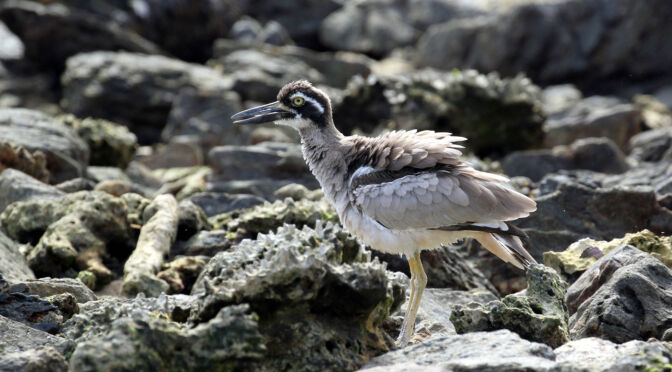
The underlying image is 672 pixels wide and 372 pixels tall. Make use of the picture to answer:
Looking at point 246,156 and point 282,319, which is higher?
point 246,156

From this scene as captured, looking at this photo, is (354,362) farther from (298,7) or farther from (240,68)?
(298,7)

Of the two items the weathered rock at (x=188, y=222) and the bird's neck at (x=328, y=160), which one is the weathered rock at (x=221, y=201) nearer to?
the weathered rock at (x=188, y=222)

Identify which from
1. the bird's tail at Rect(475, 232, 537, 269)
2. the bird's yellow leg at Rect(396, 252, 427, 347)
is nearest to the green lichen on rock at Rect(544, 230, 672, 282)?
the bird's tail at Rect(475, 232, 537, 269)

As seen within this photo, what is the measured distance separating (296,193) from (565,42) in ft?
68.7

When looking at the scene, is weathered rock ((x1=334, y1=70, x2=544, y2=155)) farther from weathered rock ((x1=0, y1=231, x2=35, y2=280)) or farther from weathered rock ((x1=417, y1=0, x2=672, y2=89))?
weathered rock ((x1=417, y1=0, x2=672, y2=89))

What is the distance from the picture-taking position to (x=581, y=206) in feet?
38.7

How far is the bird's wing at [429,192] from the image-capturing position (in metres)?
8.74

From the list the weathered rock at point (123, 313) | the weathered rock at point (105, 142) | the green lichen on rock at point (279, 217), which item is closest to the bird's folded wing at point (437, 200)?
the green lichen on rock at point (279, 217)

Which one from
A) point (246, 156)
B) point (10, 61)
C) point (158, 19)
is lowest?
point (246, 156)

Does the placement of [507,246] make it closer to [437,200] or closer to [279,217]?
[437,200]

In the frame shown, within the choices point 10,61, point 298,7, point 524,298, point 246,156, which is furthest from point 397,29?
point 524,298

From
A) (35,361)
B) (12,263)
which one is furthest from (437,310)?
(12,263)

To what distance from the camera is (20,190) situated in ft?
41.6

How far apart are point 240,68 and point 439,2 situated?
52.8 feet
